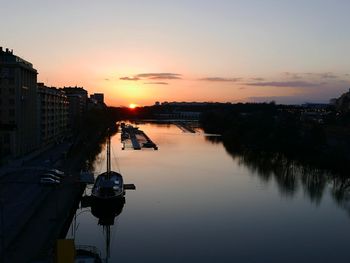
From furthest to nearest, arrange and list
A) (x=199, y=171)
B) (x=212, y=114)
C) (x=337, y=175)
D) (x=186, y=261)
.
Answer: (x=212, y=114) < (x=199, y=171) < (x=337, y=175) < (x=186, y=261)

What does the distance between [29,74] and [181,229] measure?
996cm

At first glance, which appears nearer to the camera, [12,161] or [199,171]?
[12,161]

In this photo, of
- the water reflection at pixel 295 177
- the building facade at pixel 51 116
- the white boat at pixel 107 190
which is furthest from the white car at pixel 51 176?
the building facade at pixel 51 116

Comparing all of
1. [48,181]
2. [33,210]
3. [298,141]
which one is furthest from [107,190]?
[298,141]

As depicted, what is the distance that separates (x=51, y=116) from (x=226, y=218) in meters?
13.0

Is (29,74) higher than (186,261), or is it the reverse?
(29,74)

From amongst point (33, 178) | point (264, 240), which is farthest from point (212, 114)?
point (264, 240)

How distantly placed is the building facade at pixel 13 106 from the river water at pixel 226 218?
8.23ft

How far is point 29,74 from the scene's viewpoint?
16.5m

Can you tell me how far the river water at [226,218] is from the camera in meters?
7.46

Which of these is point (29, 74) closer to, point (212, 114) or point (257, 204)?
point (257, 204)

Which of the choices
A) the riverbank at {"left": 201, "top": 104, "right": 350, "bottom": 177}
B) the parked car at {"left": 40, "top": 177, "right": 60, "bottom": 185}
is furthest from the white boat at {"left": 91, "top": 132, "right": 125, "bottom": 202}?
the riverbank at {"left": 201, "top": 104, "right": 350, "bottom": 177}

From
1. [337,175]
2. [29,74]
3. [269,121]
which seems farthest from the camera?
[269,121]

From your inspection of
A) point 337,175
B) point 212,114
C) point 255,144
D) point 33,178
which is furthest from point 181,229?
point 212,114
